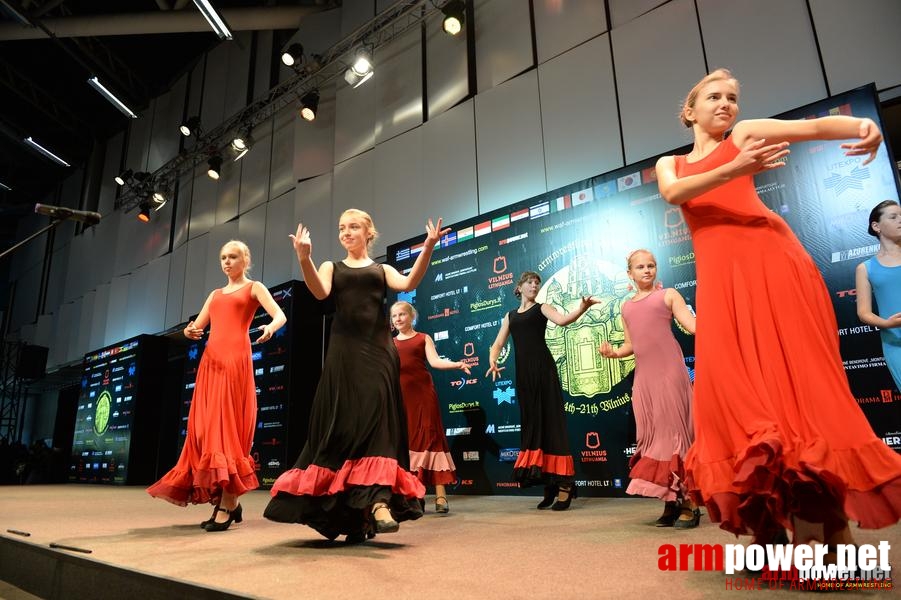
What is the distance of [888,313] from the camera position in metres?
3.90

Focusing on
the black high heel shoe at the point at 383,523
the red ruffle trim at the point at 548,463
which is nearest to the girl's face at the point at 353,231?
the black high heel shoe at the point at 383,523

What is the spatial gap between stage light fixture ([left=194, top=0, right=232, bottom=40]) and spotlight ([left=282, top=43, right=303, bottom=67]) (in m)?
0.92

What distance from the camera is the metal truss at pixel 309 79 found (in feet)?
27.4

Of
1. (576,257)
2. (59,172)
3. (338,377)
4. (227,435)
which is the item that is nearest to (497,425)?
(576,257)

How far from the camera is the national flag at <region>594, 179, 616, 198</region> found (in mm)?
5708

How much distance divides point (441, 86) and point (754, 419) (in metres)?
7.62

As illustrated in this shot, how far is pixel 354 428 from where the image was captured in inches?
105

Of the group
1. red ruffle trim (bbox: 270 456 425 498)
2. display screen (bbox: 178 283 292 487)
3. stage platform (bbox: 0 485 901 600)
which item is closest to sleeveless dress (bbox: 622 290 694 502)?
stage platform (bbox: 0 485 901 600)

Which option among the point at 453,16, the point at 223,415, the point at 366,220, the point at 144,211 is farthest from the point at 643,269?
the point at 144,211

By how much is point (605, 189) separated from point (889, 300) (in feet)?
8.58

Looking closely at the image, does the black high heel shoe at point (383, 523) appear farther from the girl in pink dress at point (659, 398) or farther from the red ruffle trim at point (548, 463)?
the red ruffle trim at point (548, 463)

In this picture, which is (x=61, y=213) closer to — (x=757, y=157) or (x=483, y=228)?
(x=483, y=228)

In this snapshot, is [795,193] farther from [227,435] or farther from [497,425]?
[227,435]

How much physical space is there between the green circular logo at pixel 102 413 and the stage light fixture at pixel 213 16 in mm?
8110
